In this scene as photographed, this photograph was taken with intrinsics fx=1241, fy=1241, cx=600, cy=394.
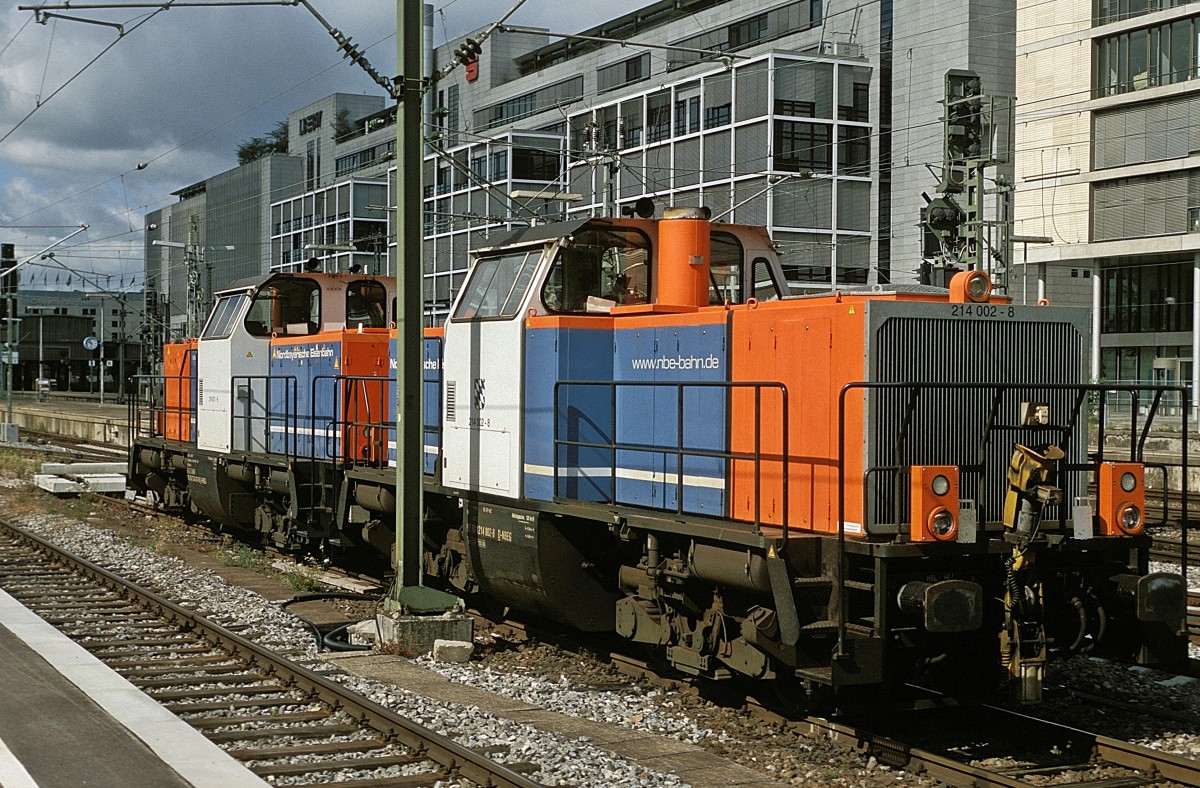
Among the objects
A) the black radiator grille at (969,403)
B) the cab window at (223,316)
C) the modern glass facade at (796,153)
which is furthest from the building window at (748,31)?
the black radiator grille at (969,403)

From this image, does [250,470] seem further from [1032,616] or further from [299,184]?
[299,184]

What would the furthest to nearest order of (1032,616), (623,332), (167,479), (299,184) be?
1. (299,184)
2. (167,479)
3. (623,332)
4. (1032,616)

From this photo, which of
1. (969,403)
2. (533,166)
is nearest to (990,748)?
(969,403)

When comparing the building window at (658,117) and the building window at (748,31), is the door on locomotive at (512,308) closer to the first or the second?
the building window at (658,117)

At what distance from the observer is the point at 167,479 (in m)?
18.5

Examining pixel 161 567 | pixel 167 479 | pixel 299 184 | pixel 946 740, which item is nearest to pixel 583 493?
pixel 946 740

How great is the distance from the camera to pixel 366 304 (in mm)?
15164

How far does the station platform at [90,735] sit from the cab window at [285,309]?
23.0 feet

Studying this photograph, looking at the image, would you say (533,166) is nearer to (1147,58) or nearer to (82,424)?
(82,424)

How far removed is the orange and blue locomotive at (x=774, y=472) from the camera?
6.81 meters

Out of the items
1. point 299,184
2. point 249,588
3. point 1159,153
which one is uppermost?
point 299,184

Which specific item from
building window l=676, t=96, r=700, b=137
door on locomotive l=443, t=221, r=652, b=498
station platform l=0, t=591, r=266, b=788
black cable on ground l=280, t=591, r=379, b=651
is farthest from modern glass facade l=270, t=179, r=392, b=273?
station platform l=0, t=591, r=266, b=788

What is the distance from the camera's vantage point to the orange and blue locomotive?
6.81m

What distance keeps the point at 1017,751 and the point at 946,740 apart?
0.40 metres
